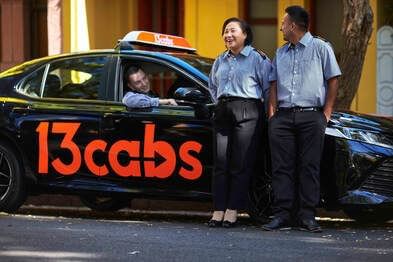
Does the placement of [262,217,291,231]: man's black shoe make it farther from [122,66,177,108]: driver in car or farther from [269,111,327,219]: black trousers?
[122,66,177,108]: driver in car

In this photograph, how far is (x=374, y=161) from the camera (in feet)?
25.0

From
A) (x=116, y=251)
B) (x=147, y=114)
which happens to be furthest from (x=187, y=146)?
(x=116, y=251)

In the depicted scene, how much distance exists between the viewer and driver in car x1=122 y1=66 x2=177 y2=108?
816 cm

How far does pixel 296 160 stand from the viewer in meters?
7.75

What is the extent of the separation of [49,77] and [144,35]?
3.26ft

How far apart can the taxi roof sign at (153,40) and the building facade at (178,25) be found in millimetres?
5794

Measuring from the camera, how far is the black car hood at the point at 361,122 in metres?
7.82

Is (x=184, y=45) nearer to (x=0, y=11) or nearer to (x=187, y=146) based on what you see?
(x=187, y=146)

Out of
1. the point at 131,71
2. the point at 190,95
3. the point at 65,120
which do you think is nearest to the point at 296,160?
the point at 190,95

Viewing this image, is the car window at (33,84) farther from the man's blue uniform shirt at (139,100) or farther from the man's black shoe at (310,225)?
the man's black shoe at (310,225)

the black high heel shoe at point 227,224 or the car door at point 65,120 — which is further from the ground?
the car door at point 65,120

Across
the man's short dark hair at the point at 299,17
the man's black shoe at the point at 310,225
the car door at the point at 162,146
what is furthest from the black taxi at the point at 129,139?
the man's short dark hair at the point at 299,17

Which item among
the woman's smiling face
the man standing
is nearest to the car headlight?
the man standing

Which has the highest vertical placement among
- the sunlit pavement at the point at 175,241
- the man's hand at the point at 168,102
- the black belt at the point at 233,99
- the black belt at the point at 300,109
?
the black belt at the point at 233,99
